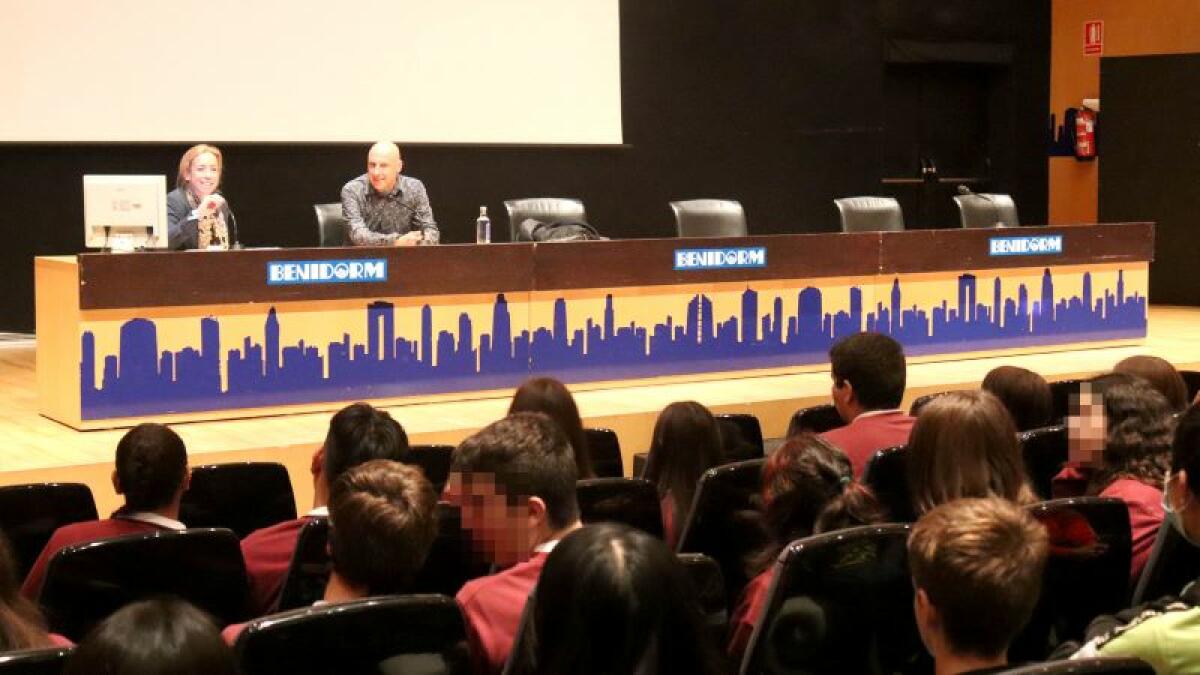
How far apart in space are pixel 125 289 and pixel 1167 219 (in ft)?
29.0

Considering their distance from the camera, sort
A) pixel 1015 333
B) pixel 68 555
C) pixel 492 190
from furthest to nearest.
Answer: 1. pixel 492 190
2. pixel 1015 333
3. pixel 68 555

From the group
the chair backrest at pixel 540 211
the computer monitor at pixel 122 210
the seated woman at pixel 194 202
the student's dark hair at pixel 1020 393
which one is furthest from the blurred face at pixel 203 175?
the student's dark hair at pixel 1020 393

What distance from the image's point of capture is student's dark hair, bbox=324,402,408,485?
3.87 metres

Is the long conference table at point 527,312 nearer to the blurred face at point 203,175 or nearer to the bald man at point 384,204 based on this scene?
the bald man at point 384,204

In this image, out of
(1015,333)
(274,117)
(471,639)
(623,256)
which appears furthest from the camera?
(274,117)

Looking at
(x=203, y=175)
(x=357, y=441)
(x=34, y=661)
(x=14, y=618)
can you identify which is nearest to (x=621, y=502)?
(x=357, y=441)

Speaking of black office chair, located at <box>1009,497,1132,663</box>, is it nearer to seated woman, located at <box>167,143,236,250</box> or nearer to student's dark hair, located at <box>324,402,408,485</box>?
student's dark hair, located at <box>324,402,408,485</box>

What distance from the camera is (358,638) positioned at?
2.38 metres

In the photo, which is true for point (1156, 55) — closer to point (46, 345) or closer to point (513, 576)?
point (46, 345)

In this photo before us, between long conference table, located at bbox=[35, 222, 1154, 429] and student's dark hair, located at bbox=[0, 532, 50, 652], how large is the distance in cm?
394

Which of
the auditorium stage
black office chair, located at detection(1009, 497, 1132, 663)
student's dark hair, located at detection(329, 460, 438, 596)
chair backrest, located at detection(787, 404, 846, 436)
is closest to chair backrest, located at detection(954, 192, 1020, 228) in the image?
the auditorium stage

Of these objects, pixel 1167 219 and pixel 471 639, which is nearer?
pixel 471 639

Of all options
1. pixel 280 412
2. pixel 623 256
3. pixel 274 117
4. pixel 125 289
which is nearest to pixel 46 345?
pixel 125 289

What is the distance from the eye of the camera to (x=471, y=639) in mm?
2707
